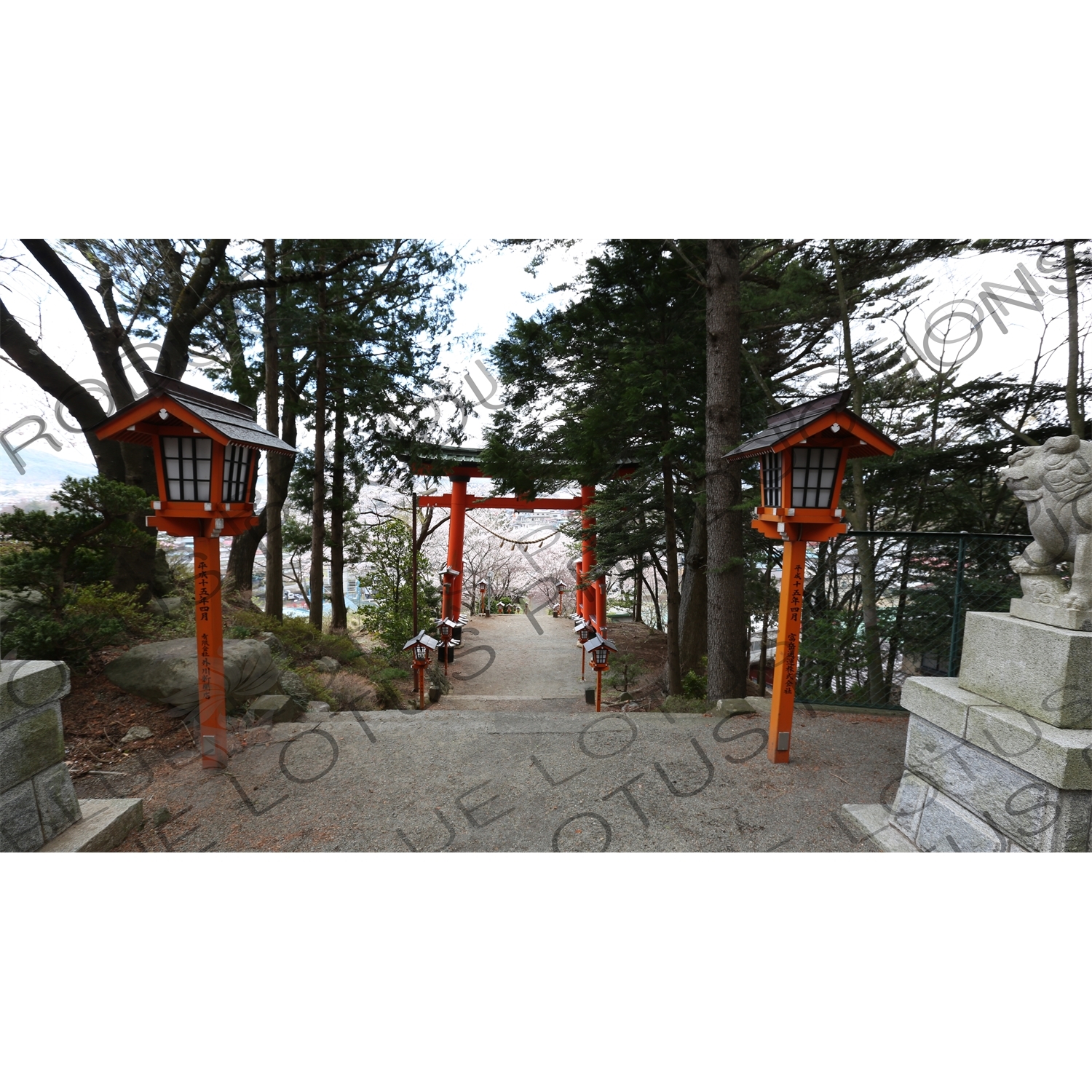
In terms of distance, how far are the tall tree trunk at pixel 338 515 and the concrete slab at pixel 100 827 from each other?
656 cm

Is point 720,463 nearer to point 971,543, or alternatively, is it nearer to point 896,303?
point 971,543

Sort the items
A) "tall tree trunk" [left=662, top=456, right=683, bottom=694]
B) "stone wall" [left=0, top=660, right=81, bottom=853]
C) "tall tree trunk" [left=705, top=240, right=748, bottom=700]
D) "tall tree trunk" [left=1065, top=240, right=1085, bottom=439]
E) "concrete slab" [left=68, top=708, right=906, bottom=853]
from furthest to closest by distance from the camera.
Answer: "tall tree trunk" [left=662, top=456, right=683, bottom=694] < "tall tree trunk" [left=1065, top=240, right=1085, bottom=439] < "tall tree trunk" [left=705, top=240, right=748, bottom=700] < "concrete slab" [left=68, top=708, right=906, bottom=853] < "stone wall" [left=0, top=660, right=81, bottom=853]

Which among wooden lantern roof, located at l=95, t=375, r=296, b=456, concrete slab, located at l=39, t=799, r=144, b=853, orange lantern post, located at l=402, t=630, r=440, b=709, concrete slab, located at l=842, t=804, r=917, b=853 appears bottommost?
orange lantern post, located at l=402, t=630, r=440, b=709

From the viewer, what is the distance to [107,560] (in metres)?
4.35

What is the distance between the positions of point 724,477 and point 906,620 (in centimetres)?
228

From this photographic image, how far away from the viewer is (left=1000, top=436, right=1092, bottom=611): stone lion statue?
2.33 metres

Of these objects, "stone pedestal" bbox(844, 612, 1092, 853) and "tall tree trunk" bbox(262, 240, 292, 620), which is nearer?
"stone pedestal" bbox(844, 612, 1092, 853)

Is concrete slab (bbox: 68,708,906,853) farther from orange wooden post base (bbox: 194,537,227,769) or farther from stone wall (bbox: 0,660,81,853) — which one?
stone wall (bbox: 0,660,81,853)

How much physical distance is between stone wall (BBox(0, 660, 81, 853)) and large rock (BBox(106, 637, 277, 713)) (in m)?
1.76

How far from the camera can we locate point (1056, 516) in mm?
2449

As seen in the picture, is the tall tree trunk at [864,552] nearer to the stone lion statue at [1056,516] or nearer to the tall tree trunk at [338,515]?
the stone lion statue at [1056,516]

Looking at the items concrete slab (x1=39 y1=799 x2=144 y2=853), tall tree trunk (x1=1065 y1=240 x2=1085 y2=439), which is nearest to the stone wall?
concrete slab (x1=39 y1=799 x2=144 y2=853)

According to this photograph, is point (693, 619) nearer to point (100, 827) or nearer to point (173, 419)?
point (173, 419)

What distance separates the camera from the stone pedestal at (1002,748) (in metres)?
2.10
